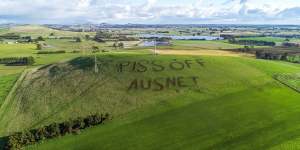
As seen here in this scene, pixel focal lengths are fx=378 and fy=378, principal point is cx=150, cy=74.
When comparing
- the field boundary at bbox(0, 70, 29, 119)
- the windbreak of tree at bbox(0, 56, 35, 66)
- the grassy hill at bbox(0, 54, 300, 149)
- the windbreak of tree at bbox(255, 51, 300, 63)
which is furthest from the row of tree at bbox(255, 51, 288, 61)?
the windbreak of tree at bbox(0, 56, 35, 66)

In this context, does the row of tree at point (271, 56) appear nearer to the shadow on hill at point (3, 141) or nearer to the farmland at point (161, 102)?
the farmland at point (161, 102)

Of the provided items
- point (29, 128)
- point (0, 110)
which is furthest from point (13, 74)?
point (29, 128)

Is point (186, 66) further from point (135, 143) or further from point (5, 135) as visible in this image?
point (5, 135)

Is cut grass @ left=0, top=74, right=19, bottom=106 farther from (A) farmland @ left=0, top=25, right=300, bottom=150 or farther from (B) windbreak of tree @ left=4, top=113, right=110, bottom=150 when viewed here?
(B) windbreak of tree @ left=4, top=113, right=110, bottom=150

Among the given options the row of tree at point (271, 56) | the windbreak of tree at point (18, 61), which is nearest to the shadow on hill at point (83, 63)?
the windbreak of tree at point (18, 61)

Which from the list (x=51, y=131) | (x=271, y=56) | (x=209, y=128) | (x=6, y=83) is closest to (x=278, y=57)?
(x=271, y=56)
